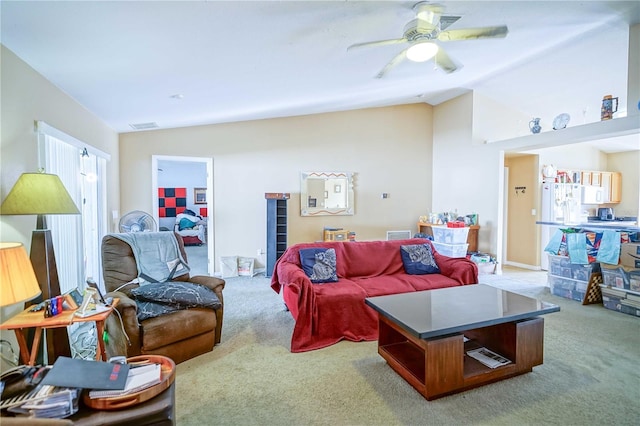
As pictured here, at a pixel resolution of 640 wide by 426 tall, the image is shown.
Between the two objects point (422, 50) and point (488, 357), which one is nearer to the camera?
point (488, 357)

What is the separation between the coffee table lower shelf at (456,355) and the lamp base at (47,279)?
7.39 feet

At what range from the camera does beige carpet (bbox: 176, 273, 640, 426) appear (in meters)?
1.81

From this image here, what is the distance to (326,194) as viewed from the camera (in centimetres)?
592

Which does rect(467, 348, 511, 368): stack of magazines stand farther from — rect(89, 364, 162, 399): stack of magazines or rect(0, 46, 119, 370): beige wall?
rect(0, 46, 119, 370): beige wall

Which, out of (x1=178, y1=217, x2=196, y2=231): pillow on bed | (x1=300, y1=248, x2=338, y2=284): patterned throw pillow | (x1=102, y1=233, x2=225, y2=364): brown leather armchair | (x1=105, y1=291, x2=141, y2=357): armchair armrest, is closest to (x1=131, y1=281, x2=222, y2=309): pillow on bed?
(x1=102, y1=233, x2=225, y2=364): brown leather armchair

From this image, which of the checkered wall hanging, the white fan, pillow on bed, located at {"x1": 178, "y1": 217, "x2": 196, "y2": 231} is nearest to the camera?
the white fan

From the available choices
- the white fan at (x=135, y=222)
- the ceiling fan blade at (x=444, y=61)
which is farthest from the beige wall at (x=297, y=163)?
the ceiling fan blade at (x=444, y=61)

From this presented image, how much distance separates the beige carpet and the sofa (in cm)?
15

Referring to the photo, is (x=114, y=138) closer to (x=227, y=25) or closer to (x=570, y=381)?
(x=227, y=25)

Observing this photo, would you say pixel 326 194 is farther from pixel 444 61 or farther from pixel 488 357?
pixel 488 357

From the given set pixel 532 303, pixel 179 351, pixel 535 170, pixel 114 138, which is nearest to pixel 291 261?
pixel 179 351

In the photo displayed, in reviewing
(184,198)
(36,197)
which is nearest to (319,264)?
(36,197)

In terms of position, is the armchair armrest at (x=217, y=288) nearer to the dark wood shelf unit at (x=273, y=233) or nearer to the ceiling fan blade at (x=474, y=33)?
the dark wood shelf unit at (x=273, y=233)

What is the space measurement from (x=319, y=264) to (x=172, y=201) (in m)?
7.59
